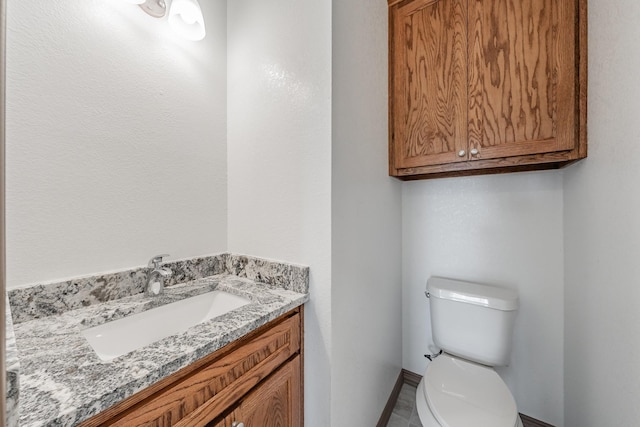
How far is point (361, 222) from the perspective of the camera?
1.11 metres

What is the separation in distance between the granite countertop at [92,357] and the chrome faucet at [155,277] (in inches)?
1.2

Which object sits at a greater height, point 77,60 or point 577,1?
point 577,1

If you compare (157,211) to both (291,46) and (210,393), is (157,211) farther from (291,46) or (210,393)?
(291,46)

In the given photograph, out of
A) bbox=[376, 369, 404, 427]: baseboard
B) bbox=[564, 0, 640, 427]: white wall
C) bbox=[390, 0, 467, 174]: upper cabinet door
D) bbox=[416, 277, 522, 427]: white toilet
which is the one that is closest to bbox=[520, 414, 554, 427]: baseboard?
bbox=[564, 0, 640, 427]: white wall

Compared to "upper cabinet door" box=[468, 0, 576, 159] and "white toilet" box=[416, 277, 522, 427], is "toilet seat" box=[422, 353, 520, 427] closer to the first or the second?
"white toilet" box=[416, 277, 522, 427]

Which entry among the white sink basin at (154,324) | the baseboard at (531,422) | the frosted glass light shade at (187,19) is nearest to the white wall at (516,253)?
the baseboard at (531,422)

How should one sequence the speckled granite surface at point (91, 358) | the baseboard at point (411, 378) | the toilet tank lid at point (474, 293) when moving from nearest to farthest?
the speckled granite surface at point (91, 358) → the toilet tank lid at point (474, 293) → the baseboard at point (411, 378)

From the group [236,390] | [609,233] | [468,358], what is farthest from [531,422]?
[236,390]

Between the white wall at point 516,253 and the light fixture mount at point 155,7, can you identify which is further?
the white wall at point 516,253

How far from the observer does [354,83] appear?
104 centimetres

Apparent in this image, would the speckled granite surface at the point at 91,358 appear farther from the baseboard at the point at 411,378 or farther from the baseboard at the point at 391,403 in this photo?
the baseboard at the point at 411,378

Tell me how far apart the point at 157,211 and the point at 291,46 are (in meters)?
0.85

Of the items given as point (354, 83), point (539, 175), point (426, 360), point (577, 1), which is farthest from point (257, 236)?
point (577, 1)

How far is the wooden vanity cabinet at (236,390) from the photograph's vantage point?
0.52 m
